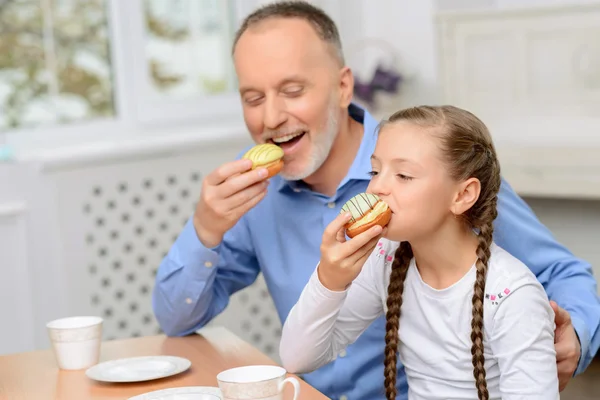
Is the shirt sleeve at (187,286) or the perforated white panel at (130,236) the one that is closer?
the shirt sleeve at (187,286)

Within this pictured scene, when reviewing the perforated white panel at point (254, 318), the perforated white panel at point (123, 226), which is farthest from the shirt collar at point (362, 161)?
the perforated white panel at point (254, 318)

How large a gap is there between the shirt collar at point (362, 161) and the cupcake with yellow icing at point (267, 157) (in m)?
0.17

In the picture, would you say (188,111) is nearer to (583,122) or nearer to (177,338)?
(583,122)

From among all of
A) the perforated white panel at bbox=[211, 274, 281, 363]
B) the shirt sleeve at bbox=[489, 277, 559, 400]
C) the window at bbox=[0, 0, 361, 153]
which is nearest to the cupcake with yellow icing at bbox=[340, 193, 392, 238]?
the shirt sleeve at bbox=[489, 277, 559, 400]

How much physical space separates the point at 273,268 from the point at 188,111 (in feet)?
6.44

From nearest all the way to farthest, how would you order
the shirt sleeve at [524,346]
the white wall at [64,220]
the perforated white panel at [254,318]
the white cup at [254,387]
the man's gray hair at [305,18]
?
the white cup at [254,387]
the shirt sleeve at [524,346]
the man's gray hair at [305,18]
the white wall at [64,220]
the perforated white panel at [254,318]

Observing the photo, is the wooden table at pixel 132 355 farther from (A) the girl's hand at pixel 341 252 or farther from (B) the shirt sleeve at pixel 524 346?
(B) the shirt sleeve at pixel 524 346

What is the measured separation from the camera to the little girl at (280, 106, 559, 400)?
4.53 feet

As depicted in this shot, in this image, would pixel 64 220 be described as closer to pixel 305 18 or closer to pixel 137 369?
pixel 305 18

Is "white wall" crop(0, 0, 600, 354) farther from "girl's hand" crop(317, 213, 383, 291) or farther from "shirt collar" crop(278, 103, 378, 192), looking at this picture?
"girl's hand" crop(317, 213, 383, 291)

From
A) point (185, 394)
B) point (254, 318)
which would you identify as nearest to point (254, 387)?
point (185, 394)

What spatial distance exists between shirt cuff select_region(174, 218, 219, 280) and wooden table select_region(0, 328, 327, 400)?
0.43 feet

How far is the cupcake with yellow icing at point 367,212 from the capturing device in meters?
1.40

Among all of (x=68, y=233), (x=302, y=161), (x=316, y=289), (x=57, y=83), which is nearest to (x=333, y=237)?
(x=316, y=289)
